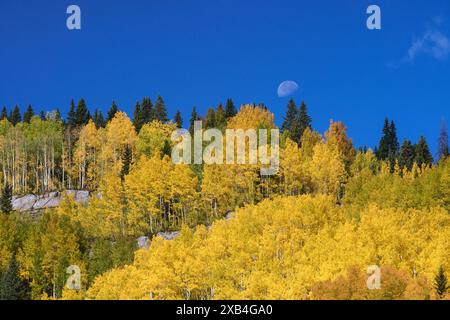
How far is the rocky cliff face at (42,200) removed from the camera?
323 feet

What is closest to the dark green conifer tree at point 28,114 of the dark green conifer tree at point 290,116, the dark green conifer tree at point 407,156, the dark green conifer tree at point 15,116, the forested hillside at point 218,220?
the dark green conifer tree at point 15,116

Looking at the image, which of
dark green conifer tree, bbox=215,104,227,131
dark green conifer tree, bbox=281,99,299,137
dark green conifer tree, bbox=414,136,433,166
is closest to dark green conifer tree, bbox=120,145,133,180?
dark green conifer tree, bbox=215,104,227,131

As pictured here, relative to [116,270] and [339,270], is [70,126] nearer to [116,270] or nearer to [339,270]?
[116,270]

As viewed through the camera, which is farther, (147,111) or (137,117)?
(147,111)

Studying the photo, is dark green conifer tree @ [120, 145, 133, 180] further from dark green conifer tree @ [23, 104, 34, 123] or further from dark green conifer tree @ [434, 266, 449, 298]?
dark green conifer tree @ [434, 266, 449, 298]

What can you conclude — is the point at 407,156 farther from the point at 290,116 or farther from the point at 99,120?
the point at 99,120

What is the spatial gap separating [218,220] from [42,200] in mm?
38862

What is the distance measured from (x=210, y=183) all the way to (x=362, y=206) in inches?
822

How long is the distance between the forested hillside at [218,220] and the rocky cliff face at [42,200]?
2949 millimetres

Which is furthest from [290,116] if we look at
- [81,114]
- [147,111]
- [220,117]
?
[81,114]

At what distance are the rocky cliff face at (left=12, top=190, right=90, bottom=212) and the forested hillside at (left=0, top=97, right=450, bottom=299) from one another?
9.68ft

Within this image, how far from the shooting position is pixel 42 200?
100m

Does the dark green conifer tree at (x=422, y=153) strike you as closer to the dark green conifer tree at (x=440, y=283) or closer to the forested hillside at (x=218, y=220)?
the forested hillside at (x=218, y=220)
